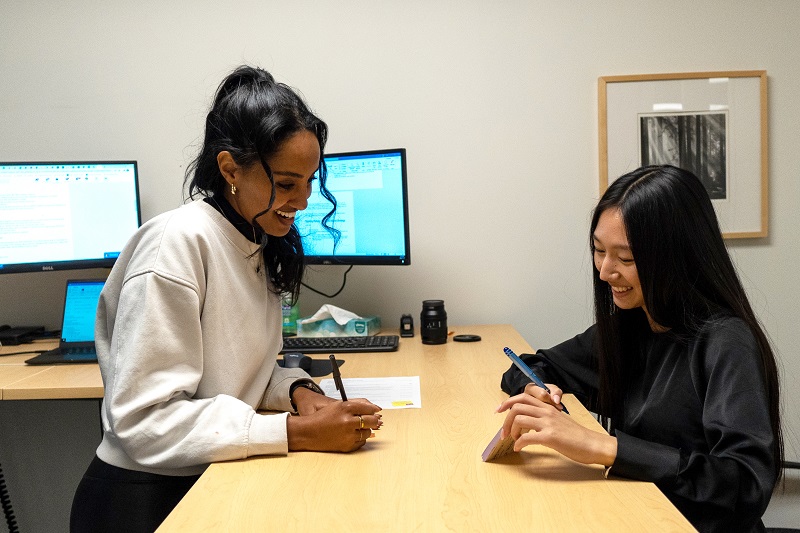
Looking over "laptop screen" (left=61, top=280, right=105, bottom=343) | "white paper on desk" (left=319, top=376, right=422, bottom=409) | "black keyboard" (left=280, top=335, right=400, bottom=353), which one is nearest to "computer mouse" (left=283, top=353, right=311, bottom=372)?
"white paper on desk" (left=319, top=376, right=422, bottom=409)

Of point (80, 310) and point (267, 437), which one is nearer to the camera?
point (267, 437)

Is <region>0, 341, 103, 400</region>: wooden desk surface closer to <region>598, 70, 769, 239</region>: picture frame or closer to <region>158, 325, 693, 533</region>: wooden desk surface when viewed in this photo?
<region>158, 325, 693, 533</region>: wooden desk surface

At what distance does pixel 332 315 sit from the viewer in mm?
2359

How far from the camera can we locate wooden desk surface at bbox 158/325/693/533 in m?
0.94

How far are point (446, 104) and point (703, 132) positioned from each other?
88cm

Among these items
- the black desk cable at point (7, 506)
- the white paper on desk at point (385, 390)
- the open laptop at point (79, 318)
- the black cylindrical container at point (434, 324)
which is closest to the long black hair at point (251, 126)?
the white paper on desk at point (385, 390)

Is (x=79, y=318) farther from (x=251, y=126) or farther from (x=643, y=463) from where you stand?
(x=643, y=463)

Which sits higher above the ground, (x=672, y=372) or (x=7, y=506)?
(x=672, y=372)

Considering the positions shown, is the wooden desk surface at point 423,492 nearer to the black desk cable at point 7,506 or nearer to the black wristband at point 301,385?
the black wristband at point 301,385

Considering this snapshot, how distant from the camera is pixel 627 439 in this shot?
110 centimetres

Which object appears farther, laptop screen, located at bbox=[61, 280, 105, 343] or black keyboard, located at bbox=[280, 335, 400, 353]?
laptop screen, located at bbox=[61, 280, 105, 343]

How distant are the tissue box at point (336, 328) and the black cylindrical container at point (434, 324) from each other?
0.21 meters

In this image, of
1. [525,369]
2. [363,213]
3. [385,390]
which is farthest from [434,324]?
[525,369]

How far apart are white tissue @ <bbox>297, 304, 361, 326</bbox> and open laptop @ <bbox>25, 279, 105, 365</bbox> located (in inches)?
25.1
